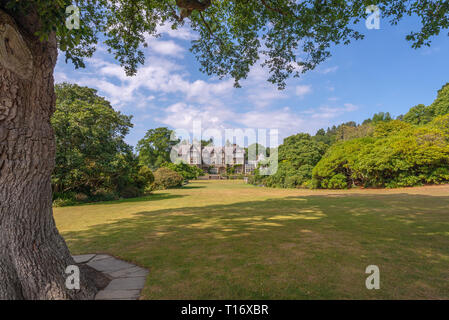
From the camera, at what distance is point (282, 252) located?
3.88 meters

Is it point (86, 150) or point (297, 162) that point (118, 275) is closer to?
point (86, 150)

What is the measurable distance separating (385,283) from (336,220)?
12.8 ft

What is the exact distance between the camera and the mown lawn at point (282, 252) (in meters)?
2.62

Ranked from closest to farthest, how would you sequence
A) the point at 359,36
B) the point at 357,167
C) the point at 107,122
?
the point at 359,36 → the point at 107,122 → the point at 357,167

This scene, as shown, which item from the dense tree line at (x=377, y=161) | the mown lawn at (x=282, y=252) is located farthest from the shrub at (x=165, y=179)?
the mown lawn at (x=282, y=252)

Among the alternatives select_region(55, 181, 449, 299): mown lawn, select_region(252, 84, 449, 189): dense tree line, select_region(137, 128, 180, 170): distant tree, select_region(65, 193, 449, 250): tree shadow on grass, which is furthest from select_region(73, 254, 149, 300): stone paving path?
select_region(137, 128, 180, 170): distant tree

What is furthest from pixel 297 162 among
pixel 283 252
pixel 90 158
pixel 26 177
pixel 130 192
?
pixel 26 177

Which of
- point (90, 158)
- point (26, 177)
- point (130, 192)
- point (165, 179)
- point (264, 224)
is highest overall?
point (90, 158)

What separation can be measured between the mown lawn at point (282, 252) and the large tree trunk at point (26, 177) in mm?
1148

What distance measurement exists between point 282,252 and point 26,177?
4005mm

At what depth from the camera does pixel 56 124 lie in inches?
448

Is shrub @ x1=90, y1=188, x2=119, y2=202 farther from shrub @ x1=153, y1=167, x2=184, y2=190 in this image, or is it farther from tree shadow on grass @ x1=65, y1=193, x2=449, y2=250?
shrub @ x1=153, y1=167, x2=184, y2=190
